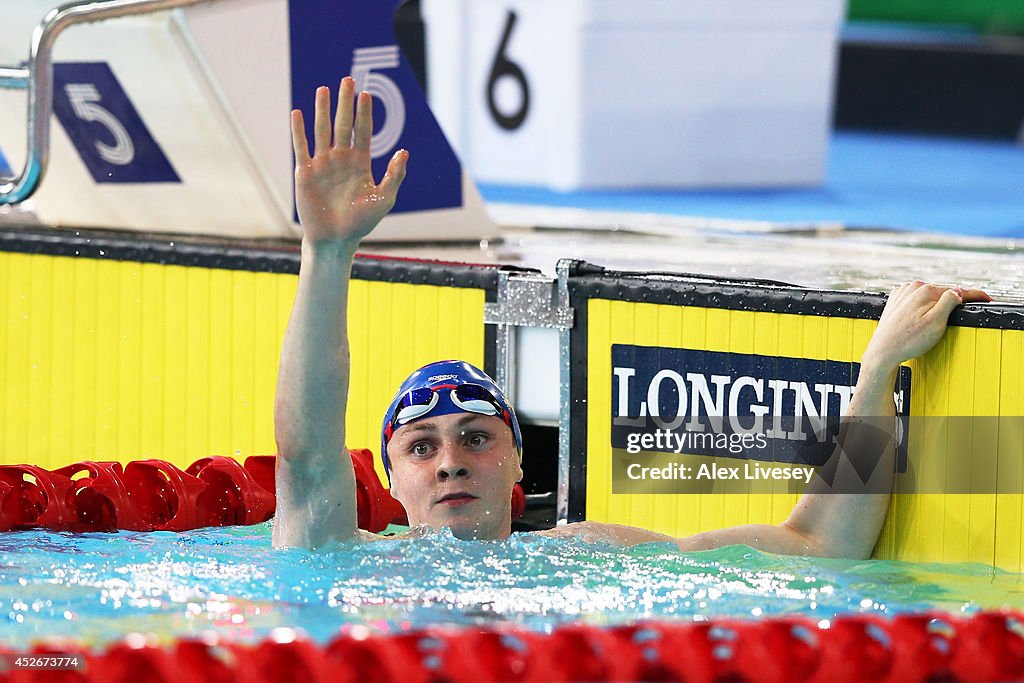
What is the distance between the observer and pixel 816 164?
8.18 m

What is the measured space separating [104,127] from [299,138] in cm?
230

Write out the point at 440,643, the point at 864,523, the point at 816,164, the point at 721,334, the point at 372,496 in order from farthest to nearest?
the point at 816,164
the point at 372,496
the point at 721,334
the point at 864,523
the point at 440,643

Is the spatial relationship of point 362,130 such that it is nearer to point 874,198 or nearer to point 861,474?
point 861,474

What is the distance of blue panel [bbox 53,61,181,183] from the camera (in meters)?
4.59

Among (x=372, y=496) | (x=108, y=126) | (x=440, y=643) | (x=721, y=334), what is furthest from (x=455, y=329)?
(x=440, y=643)

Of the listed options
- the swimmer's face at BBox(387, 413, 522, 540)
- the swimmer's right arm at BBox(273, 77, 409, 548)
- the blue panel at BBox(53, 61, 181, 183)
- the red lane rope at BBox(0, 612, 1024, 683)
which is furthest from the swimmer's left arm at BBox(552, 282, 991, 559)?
the blue panel at BBox(53, 61, 181, 183)

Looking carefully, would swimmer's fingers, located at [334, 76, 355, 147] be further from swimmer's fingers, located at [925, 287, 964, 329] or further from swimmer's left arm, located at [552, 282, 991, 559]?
swimmer's fingers, located at [925, 287, 964, 329]

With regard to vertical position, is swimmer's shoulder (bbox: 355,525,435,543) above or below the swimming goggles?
below

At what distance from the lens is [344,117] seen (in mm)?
2629

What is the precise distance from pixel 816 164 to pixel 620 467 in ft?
15.5

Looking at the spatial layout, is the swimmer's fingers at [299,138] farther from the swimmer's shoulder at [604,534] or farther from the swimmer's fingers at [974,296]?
the swimmer's fingers at [974,296]

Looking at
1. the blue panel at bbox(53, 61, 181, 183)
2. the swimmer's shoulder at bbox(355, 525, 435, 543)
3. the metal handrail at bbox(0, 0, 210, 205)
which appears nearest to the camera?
the swimmer's shoulder at bbox(355, 525, 435, 543)

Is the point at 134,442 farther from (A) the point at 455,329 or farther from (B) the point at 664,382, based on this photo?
(B) the point at 664,382

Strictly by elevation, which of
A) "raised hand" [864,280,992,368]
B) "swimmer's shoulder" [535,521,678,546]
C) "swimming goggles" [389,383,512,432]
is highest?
"raised hand" [864,280,992,368]
